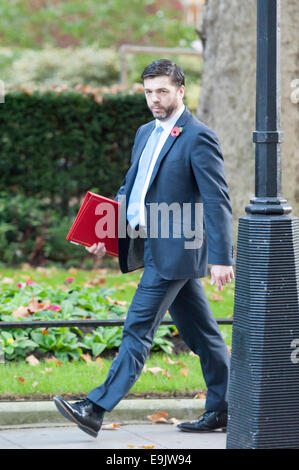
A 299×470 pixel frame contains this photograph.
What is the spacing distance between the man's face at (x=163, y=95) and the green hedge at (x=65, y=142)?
19.3 feet

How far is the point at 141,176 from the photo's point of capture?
5.41m

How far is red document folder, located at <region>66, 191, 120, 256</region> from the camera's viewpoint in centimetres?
534

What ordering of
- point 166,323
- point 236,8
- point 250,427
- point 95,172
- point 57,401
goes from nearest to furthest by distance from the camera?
point 250,427 → point 57,401 → point 166,323 → point 236,8 → point 95,172

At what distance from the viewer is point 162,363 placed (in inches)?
262

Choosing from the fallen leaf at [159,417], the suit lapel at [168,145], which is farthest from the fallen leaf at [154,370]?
the suit lapel at [168,145]

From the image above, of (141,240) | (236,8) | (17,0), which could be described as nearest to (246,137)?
(236,8)

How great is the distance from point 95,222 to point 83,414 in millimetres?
1061

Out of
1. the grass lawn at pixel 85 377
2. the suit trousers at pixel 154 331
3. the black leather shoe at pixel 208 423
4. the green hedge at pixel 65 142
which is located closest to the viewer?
the suit trousers at pixel 154 331

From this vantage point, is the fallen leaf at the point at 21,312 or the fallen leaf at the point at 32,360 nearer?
the fallen leaf at the point at 32,360

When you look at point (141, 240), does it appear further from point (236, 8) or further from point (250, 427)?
point (236, 8)

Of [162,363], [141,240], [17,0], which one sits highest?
[17,0]

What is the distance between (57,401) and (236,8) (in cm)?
642

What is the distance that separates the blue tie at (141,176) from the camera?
5.40m

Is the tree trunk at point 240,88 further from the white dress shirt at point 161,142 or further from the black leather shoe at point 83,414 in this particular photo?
the black leather shoe at point 83,414
